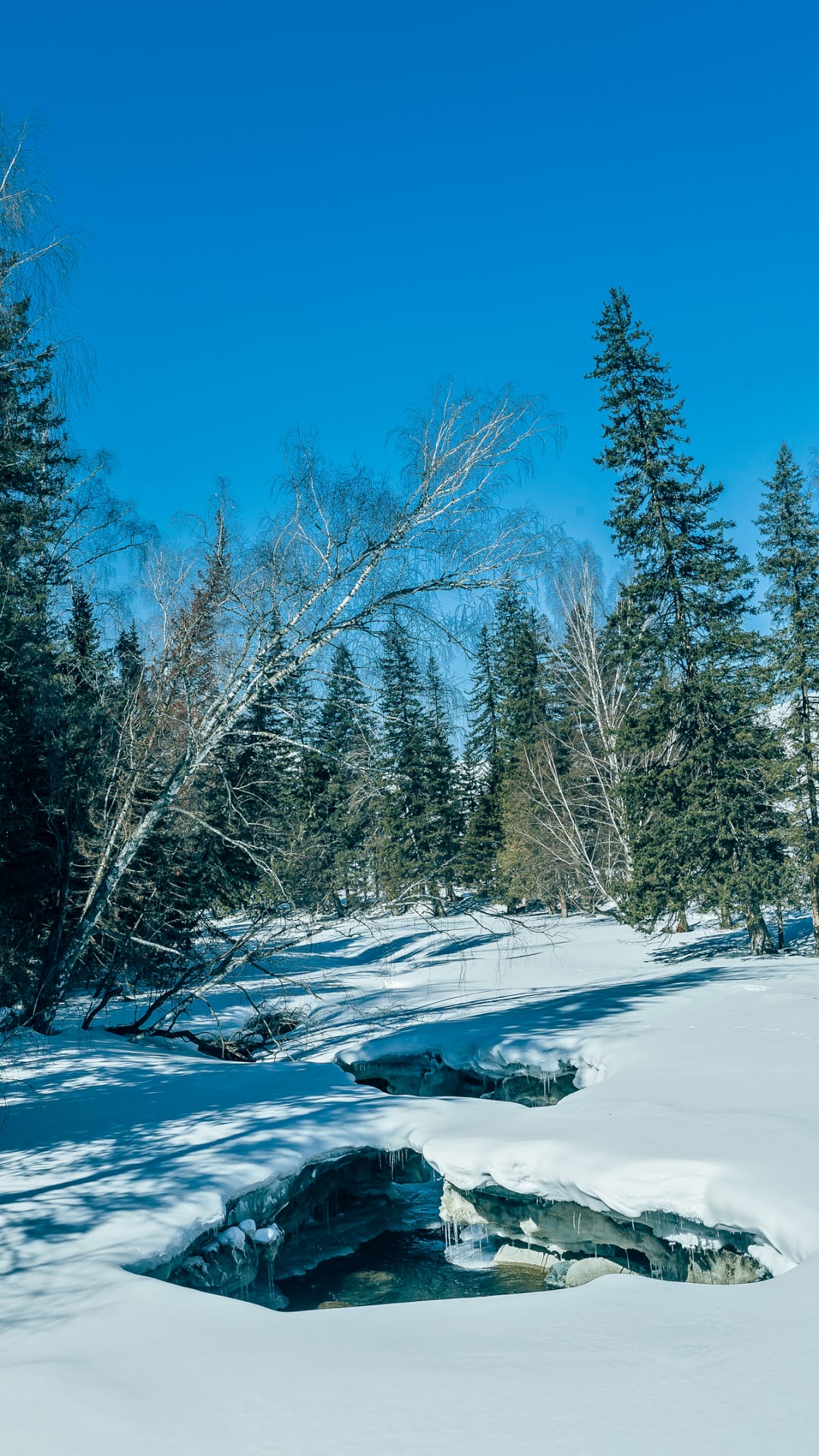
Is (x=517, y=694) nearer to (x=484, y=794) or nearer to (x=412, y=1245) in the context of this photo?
(x=484, y=794)

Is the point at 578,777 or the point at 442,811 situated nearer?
the point at 578,777

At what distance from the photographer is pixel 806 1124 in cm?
634

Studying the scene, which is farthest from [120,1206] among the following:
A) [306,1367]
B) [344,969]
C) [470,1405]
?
[344,969]

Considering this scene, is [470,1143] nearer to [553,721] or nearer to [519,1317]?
[519,1317]

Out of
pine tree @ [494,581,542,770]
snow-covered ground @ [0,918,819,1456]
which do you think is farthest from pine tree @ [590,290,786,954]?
pine tree @ [494,581,542,770]

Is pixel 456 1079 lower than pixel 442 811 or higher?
lower

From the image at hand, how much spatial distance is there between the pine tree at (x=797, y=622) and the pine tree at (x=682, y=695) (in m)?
0.67

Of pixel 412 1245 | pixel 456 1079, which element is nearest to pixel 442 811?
A: pixel 456 1079

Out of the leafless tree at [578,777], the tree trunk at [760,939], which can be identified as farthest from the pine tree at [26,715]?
the tree trunk at [760,939]

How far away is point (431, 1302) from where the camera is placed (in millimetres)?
4355

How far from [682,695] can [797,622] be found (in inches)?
119

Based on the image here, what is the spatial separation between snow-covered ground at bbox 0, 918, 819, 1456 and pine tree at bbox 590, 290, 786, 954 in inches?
194

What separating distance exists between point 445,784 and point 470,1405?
90.9 feet

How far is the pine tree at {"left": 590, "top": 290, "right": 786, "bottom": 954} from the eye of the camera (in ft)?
53.7
